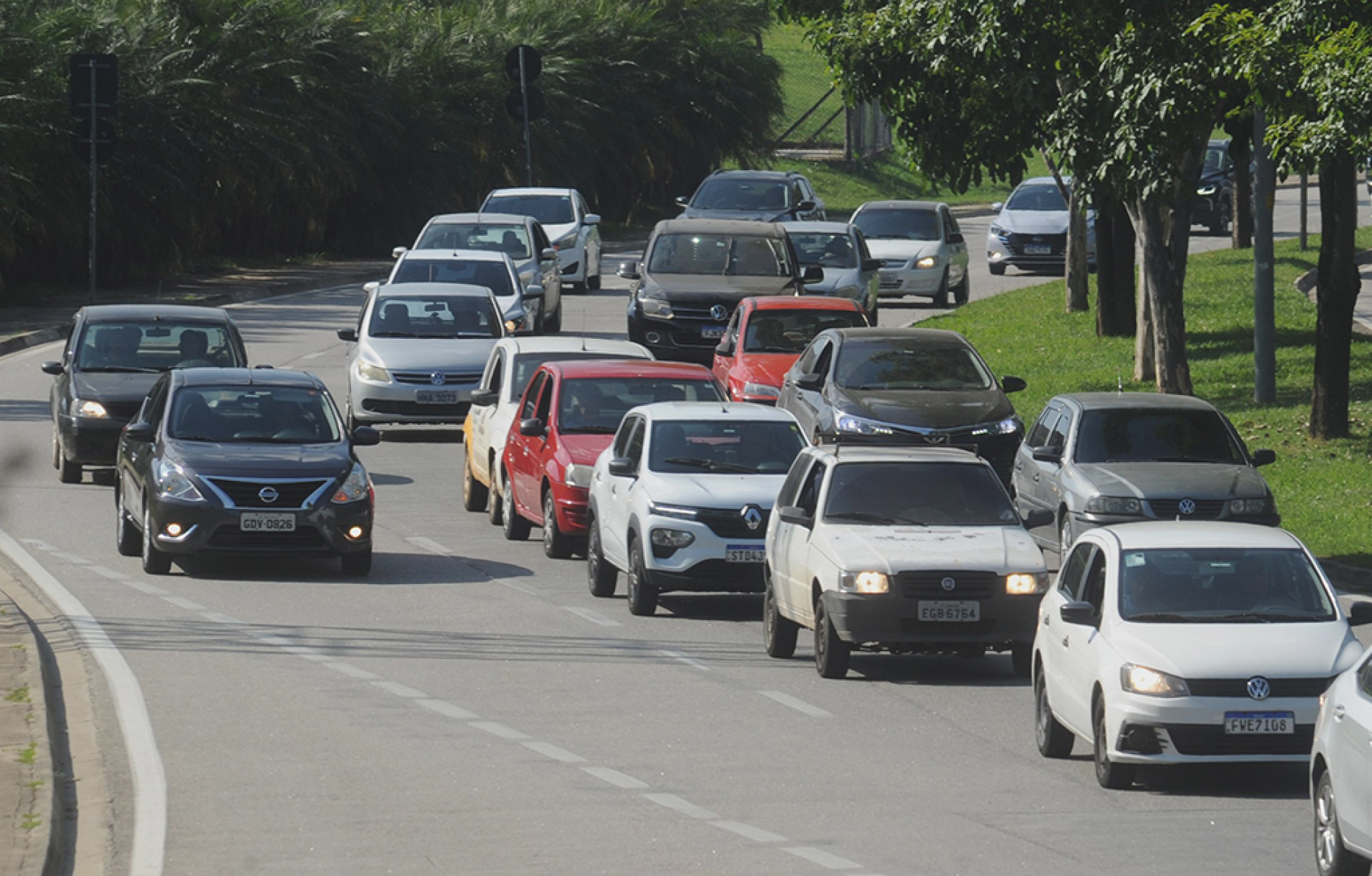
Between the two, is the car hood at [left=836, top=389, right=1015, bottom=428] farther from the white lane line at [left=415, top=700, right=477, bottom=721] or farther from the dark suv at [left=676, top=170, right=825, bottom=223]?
the dark suv at [left=676, top=170, right=825, bottom=223]

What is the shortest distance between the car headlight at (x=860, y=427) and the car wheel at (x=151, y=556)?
711cm

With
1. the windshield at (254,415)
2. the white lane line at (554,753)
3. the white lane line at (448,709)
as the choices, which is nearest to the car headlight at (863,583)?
the white lane line at (448,709)

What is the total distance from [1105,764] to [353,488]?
8.74m

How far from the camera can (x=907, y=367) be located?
2431 cm

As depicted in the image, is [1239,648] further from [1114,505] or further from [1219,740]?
[1114,505]

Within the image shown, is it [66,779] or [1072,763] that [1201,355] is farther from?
[66,779]

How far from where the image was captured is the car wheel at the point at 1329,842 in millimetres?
9039

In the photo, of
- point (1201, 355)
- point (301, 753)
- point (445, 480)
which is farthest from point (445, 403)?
point (301, 753)

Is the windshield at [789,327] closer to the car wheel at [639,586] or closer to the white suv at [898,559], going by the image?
the car wheel at [639,586]

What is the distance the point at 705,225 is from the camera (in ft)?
112

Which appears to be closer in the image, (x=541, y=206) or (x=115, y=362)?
(x=115, y=362)

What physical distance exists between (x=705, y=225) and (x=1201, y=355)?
7.27 m

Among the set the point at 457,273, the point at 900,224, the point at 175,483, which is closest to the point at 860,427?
the point at 175,483

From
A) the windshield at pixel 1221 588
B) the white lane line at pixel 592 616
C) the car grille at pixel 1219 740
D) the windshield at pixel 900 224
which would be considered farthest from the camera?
the windshield at pixel 900 224
